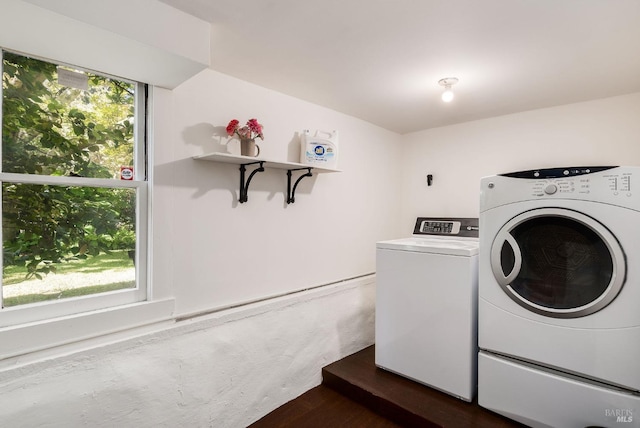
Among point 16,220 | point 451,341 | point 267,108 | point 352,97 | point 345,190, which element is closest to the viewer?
point 16,220

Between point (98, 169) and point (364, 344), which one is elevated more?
point (98, 169)

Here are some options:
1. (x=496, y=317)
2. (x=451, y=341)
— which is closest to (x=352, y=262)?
(x=451, y=341)

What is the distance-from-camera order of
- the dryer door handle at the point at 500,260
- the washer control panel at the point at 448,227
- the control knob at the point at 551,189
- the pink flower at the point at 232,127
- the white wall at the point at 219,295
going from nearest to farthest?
the white wall at the point at 219,295 < the control knob at the point at 551,189 < the dryer door handle at the point at 500,260 < the pink flower at the point at 232,127 < the washer control panel at the point at 448,227

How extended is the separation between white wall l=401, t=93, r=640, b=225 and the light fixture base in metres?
1.03

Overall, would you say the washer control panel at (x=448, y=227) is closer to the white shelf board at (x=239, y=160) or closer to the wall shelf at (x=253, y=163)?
the wall shelf at (x=253, y=163)

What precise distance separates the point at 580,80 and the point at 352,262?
6.70ft

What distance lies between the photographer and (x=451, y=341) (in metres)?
1.95

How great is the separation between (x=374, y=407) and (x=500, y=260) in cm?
121

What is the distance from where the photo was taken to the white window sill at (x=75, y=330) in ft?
4.07

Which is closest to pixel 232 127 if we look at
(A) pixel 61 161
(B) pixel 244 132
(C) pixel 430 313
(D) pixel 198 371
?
(B) pixel 244 132

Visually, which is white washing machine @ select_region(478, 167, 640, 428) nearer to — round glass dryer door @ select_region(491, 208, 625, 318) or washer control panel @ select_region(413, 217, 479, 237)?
round glass dryer door @ select_region(491, 208, 625, 318)

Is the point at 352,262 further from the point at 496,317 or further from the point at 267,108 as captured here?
the point at 267,108

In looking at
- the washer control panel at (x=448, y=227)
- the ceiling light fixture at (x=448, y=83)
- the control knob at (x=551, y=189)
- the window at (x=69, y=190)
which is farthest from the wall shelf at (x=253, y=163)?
the control knob at (x=551, y=189)

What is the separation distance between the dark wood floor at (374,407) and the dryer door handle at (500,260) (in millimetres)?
789
